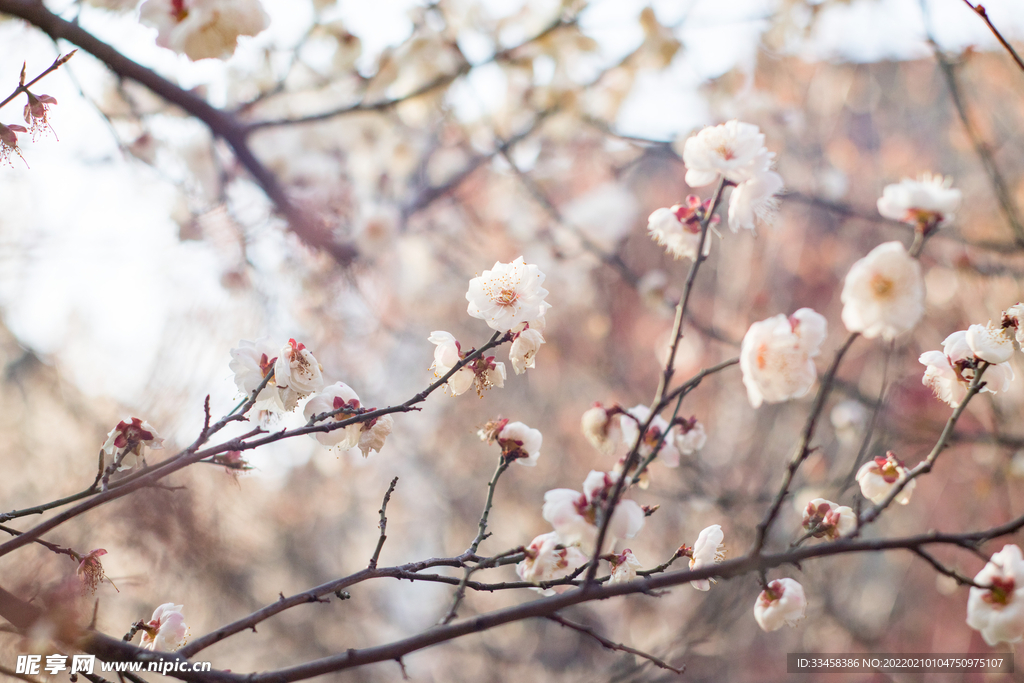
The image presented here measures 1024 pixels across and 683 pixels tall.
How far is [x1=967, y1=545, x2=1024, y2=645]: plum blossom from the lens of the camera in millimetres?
668

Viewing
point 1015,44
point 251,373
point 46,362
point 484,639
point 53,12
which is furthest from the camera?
point 484,639

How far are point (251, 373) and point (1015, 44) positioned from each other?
8.88 ft

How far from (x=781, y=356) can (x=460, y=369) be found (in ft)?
1.46

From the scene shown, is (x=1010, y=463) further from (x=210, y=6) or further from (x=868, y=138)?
(x=868, y=138)

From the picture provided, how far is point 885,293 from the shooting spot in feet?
1.93

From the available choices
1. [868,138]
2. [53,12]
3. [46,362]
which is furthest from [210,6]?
[868,138]

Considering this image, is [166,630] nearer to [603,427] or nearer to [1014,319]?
[603,427]

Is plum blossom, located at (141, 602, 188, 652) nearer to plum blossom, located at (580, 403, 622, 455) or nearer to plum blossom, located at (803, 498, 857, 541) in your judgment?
plum blossom, located at (580, 403, 622, 455)

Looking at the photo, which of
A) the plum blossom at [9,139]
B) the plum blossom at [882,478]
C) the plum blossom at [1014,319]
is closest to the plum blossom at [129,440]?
the plum blossom at [9,139]

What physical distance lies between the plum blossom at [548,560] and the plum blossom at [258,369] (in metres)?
0.41

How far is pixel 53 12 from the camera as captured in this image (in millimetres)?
1208

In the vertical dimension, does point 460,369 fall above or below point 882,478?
above

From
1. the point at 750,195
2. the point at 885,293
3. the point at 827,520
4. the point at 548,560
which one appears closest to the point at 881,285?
the point at 885,293

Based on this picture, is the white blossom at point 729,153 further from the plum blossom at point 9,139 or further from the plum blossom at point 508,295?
the plum blossom at point 9,139
